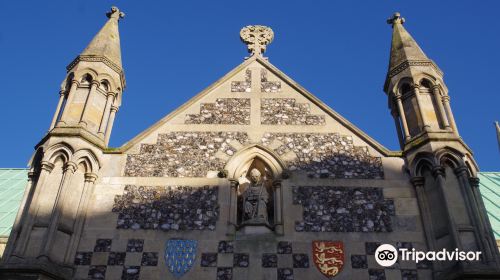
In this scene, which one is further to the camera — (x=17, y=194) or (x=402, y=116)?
(x=17, y=194)

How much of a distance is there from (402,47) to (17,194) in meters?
12.3

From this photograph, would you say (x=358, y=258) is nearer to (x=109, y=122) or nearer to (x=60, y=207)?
(x=60, y=207)

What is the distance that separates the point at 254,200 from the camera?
348 inches

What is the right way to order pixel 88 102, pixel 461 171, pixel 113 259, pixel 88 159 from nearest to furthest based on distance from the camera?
pixel 113 259, pixel 461 171, pixel 88 159, pixel 88 102

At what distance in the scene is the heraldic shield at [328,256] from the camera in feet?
25.6

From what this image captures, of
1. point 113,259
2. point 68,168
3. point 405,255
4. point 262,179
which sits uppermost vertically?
point 262,179

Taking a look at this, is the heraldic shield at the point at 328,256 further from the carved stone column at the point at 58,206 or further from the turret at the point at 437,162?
the carved stone column at the point at 58,206

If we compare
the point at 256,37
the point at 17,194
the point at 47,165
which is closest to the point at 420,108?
the point at 256,37

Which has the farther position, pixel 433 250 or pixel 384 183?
pixel 384 183

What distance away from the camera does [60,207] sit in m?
8.16

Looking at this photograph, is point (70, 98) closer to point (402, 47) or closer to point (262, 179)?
point (262, 179)

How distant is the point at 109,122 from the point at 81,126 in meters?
0.94

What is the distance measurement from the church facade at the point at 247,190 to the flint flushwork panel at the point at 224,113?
0.03m

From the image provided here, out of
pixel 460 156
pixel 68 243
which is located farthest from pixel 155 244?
pixel 460 156
